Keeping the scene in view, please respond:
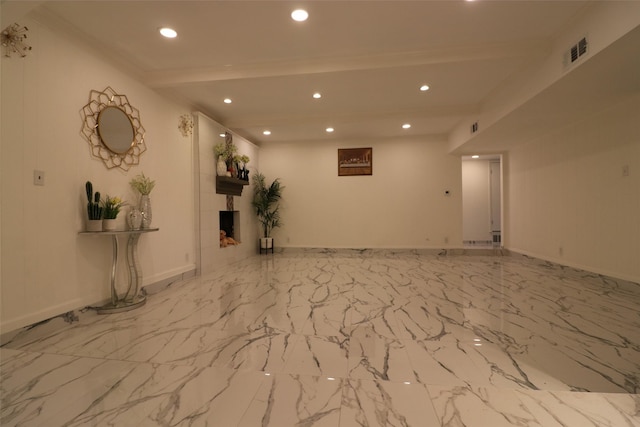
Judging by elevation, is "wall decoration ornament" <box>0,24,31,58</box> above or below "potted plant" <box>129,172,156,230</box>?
above

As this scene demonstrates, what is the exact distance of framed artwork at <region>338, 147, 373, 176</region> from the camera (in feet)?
22.9

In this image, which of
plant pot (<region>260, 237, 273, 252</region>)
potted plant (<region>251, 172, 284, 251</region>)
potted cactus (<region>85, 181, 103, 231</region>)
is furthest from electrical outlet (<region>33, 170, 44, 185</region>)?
plant pot (<region>260, 237, 273, 252</region>)

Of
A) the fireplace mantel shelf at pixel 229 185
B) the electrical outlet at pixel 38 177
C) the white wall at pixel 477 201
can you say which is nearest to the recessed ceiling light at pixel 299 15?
the electrical outlet at pixel 38 177

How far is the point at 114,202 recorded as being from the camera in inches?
115

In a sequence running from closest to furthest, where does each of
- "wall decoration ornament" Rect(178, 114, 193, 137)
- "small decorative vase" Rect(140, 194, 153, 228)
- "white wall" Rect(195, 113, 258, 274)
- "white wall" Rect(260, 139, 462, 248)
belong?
1. "small decorative vase" Rect(140, 194, 153, 228)
2. "wall decoration ornament" Rect(178, 114, 193, 137)
3. "white wall" Rect(195, 113, 258, 274)
4. "white wall" Rect(260, 139, 462, 248)

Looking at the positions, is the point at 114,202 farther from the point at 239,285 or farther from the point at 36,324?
the point at 239,285

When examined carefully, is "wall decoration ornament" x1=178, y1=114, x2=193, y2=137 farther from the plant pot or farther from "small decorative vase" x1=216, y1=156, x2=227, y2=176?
the plant pot

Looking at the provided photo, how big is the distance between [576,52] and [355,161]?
15.3 feet

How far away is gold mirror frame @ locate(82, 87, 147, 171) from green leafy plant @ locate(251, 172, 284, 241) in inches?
133

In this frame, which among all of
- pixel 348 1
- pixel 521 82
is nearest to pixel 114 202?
pixel 348 1

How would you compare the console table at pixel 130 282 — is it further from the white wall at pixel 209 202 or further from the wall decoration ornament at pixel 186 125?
the wall decoration ornament at pixel 186 125

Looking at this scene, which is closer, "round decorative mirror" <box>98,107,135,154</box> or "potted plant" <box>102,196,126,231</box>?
"potted plant" <box>102,196,126,231</box>

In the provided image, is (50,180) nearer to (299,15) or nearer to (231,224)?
(299,15)

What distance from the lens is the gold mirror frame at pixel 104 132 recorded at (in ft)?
9.51
